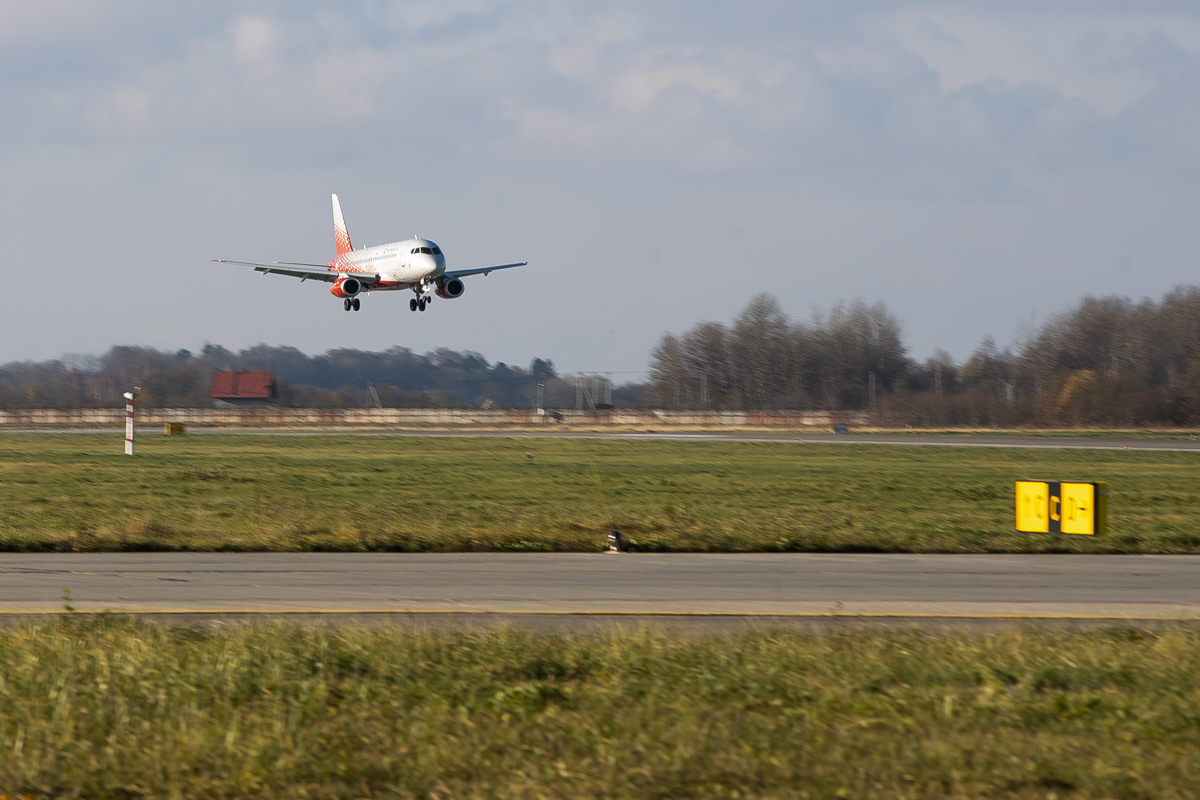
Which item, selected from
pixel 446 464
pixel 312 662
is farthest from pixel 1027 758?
pixel 446 464

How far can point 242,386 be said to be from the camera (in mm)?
136250

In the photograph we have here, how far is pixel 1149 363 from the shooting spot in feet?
367

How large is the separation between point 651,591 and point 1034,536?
10151mm

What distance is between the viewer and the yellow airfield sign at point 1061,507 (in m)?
15.0

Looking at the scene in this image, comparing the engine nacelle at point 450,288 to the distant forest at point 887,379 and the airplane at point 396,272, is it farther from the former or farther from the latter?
the distant forest at point 887,379

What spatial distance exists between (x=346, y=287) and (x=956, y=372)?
91630mm

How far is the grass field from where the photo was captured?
18.9m

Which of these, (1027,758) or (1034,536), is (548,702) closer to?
(1027,758)

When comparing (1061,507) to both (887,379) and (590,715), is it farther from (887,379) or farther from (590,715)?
(887,379)

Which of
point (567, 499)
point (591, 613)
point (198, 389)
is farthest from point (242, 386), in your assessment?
point (591, 613)

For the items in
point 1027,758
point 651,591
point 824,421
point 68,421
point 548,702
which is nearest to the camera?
point 1027,758

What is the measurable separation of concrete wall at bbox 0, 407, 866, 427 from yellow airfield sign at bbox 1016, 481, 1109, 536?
80.1 meters

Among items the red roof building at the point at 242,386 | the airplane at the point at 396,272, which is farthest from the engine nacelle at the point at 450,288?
the red roof building at the point at 242,386

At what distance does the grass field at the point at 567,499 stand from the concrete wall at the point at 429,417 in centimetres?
4557
